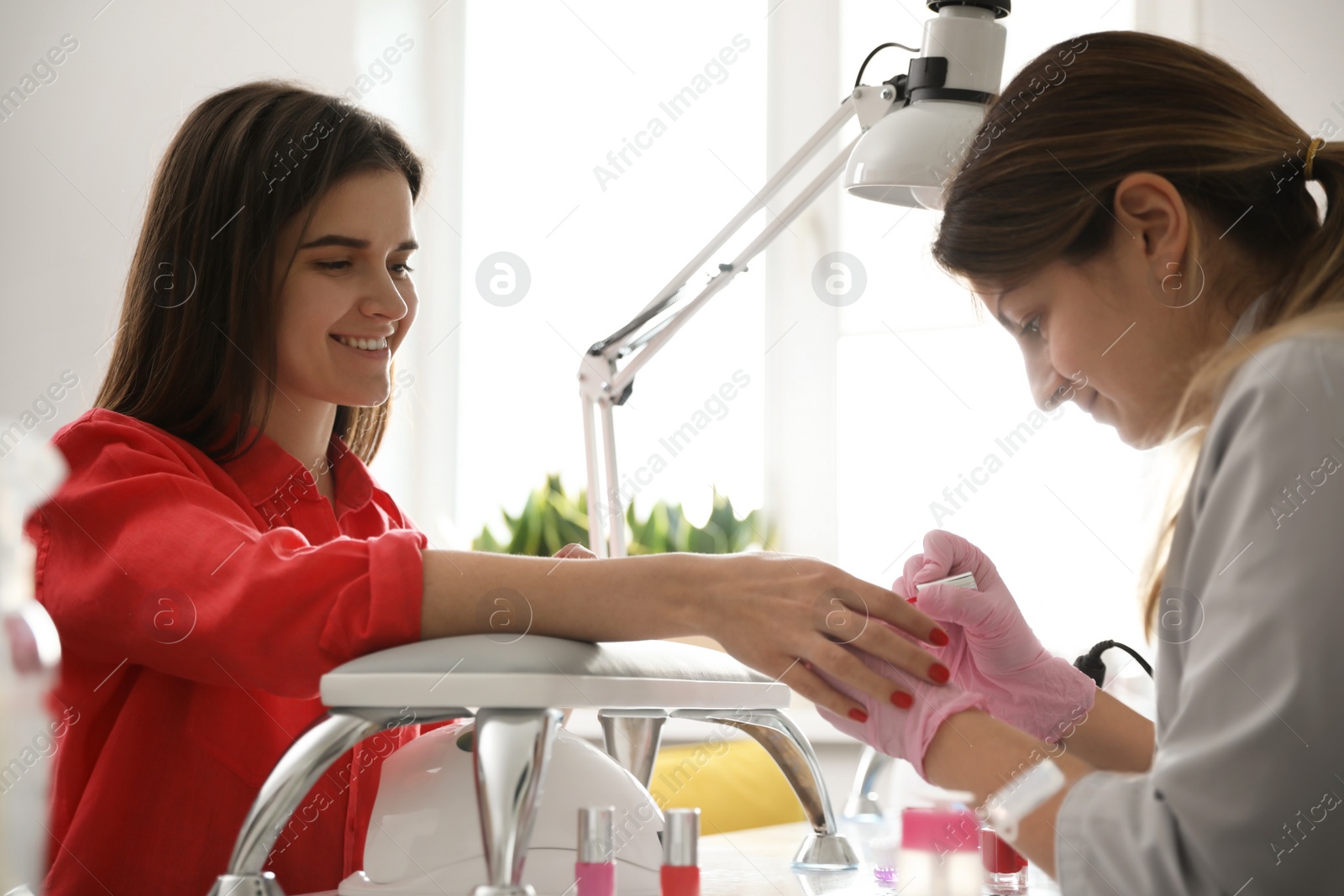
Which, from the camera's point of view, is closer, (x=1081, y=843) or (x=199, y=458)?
(x=1081, y=843)

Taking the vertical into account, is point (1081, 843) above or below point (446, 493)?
below

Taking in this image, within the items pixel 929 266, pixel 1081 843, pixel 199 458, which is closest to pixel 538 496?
pixel 929 266

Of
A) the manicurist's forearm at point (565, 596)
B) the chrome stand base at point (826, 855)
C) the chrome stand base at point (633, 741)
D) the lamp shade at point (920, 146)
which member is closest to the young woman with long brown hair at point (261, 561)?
the manicurist's forearm at point (565, 596)

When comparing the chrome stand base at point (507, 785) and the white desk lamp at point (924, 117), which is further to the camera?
the white desk lamp at point (924, 117)

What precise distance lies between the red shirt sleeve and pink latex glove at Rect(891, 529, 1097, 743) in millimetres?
421

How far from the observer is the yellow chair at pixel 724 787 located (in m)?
2.24

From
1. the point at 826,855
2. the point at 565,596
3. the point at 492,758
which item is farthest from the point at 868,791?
the point at 492,758

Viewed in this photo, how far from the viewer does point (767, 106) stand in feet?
9.73

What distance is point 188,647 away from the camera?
0.88m

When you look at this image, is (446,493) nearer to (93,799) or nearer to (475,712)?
(93,799)

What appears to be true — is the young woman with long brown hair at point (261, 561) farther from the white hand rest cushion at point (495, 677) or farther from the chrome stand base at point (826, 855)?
the chrome stand base at point (826, 855)

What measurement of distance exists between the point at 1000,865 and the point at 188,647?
2.33 ft

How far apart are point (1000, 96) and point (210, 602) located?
754 millimetres

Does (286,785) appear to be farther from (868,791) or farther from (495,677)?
(868,791)
